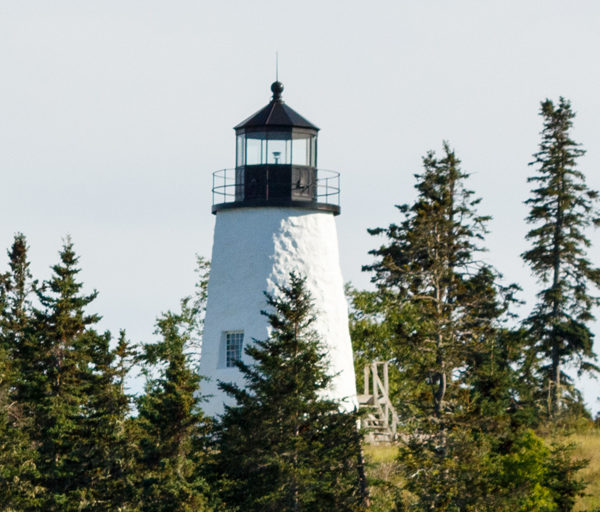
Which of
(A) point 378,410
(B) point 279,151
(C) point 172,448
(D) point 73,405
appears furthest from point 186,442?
(A) point 378,410

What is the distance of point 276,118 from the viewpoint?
37.3 metres

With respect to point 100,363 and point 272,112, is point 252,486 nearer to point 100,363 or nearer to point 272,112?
point 100,363

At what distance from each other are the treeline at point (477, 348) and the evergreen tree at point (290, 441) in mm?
1321

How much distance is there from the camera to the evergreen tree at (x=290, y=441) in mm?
28641

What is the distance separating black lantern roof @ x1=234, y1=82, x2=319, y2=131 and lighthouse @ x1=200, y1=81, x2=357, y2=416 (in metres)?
0.03

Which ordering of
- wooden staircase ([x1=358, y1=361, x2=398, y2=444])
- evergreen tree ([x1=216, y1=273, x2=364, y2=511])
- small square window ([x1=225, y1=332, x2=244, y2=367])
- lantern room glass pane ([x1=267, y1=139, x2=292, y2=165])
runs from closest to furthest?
evergreen tree ([x1=216, y1=273, x2=364, y2=511])
small square window ([x1=225, y1=332, x2=244, y2=367])
lantern room glass pane ([x1=267, y1=139, x2=292, y2=165])
wooden staircase ([x1=358, y1=361, x2=398, y2=444])

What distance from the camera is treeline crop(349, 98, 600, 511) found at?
29.3 m

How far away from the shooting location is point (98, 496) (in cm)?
3086

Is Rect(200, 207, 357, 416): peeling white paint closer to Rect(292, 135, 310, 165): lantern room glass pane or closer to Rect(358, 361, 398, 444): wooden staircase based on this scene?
Rect(292, 135, 310, 165): lantern room glass pane

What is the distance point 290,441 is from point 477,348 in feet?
13.9

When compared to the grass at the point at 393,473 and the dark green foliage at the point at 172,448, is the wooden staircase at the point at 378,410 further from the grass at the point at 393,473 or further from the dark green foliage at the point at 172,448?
the dark green foliage at the point at 172,448

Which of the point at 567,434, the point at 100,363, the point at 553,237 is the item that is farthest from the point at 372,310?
the point at 100,363

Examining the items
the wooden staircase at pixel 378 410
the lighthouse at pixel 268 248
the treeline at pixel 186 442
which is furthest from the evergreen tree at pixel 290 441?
the wooden staircase at pixel 378 410

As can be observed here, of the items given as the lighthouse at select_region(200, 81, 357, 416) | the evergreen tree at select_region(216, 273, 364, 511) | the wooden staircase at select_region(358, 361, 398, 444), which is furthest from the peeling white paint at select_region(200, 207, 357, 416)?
the evergreen tree at select_region(216, 273, 364, 511)
